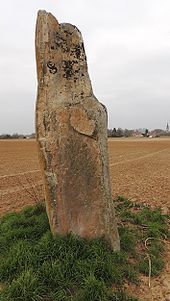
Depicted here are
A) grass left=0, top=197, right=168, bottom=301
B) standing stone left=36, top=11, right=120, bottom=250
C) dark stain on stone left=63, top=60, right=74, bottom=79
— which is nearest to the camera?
grass left=0, top=197, right=168, bottom=301

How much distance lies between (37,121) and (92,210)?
169cm

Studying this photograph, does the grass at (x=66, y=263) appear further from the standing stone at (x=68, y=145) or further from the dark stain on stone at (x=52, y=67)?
the dark stain on stone at (x=52, y=67)

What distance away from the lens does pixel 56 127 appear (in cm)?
502

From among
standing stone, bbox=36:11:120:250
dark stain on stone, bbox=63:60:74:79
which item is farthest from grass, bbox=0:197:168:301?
dark stain on stone, bbox=63:60:74:79

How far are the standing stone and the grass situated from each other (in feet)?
1.04

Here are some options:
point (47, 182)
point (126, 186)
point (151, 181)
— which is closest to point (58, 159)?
point (47, 182)

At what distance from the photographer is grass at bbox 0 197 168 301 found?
4.14 metres

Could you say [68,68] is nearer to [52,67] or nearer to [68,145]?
[52,67]

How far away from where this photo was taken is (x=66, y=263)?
457cm

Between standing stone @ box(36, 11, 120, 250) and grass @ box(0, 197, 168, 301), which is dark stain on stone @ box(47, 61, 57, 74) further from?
grass @ box(0, 197, 168, 301)

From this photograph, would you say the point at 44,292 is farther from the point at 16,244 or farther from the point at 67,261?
the point at 16,244

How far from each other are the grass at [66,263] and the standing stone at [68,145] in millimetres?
316

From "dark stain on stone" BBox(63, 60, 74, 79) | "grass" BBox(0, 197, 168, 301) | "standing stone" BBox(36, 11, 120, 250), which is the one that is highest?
"dark stain on stone" BBox(63, 60, 74, 79)

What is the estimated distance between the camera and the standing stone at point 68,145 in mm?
5027
